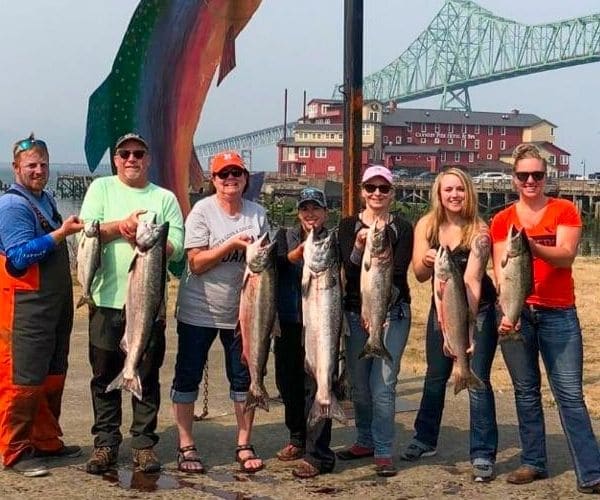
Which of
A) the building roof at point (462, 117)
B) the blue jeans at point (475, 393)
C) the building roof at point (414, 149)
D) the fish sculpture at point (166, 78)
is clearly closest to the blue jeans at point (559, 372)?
the blue jeans at point (475, 393)

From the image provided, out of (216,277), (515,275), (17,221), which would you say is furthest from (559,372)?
(17,221)

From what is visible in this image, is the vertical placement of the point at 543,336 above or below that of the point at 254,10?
below

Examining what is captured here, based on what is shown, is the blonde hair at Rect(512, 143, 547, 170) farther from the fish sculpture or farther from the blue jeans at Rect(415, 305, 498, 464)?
the fish sculpture

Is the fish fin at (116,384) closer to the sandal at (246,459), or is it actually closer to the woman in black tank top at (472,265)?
the sandal at (246,459)

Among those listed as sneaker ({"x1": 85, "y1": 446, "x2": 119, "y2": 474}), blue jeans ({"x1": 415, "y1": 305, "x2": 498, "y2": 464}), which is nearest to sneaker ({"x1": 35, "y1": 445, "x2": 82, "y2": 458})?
sneaker ({"x1": 85, "y1": 446, "x2": 119, "y2": 474})

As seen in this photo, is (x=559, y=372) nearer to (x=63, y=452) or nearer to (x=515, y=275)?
(x=515, y=275)

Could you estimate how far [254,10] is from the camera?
6961 millimetres

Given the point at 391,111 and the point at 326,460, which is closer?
the point at 326,460

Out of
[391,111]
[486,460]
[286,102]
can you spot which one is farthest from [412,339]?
[391,111]

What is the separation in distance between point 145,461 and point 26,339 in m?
0.99

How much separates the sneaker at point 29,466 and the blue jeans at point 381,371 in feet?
6.17

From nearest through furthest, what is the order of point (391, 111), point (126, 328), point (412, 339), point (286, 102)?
1. point (126, 328)
2. point (412, 339)
3. point (286, 102)
4. point (391, 111)

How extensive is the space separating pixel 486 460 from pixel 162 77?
157 inches

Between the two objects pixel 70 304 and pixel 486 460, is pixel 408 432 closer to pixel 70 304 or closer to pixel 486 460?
pixel 486 460
